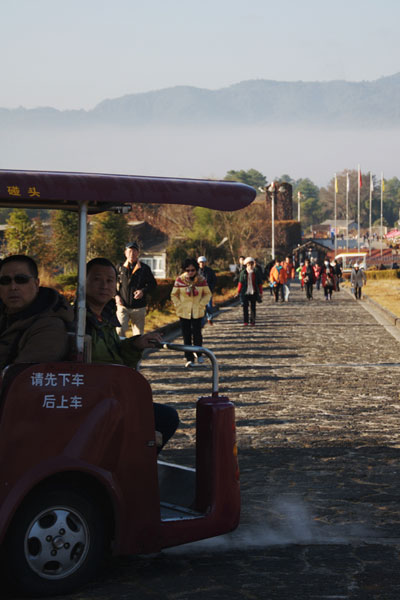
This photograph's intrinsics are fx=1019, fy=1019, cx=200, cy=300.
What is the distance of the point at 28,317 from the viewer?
4.88 meters

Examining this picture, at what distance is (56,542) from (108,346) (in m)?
1.27

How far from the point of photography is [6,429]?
4.37m

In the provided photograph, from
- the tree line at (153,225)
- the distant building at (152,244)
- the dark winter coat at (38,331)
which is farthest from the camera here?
the distant building at (152,244)

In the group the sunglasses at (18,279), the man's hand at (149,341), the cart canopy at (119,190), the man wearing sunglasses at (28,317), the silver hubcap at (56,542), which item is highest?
the cart canopy at (119,190)

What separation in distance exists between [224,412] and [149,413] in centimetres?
48

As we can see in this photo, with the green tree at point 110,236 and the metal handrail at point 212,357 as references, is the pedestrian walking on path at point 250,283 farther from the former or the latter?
the green tree at point 110,236

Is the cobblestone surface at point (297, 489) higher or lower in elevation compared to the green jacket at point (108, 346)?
lower

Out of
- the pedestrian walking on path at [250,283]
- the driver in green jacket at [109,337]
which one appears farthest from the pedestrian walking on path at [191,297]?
the driver in green jacket at [109,337]

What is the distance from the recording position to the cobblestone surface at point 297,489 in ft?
15.5

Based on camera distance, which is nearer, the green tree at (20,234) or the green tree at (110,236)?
the green tree at (20,234)

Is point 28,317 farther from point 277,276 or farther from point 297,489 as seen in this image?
point 277,276

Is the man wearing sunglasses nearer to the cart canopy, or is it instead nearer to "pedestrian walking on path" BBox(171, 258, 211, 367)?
the cart canopy

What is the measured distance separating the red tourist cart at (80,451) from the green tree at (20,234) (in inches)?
1425

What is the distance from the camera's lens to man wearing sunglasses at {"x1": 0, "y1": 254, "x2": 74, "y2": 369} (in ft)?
15.4
